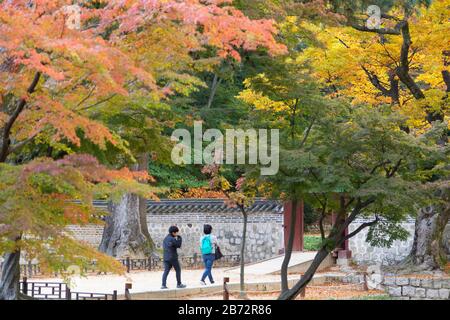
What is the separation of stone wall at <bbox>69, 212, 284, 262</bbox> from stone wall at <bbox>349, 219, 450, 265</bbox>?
9.64 ft

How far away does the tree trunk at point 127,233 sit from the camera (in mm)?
28500

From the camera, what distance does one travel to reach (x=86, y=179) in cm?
1033

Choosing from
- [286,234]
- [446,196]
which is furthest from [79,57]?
[286,234]

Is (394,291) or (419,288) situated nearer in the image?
(419,288)

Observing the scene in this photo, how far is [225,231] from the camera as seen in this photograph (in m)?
30.9

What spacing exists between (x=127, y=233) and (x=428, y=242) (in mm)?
10559

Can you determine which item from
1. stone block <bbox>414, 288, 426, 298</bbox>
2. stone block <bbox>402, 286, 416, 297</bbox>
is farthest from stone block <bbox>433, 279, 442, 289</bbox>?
stone block <bbox>402, 286, 416, 297</bbox>

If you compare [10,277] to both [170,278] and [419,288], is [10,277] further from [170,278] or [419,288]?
[419,288]

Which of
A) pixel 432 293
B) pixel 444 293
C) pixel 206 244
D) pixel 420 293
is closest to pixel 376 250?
pixel 420 293

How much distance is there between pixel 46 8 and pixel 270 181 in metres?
6.28

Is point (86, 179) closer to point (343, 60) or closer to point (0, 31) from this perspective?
point (0, 31)

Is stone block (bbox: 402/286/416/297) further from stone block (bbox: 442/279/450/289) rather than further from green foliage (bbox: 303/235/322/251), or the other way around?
green foliage (bbox: 303/235/322/251)

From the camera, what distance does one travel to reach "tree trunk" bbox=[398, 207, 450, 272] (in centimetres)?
2323
